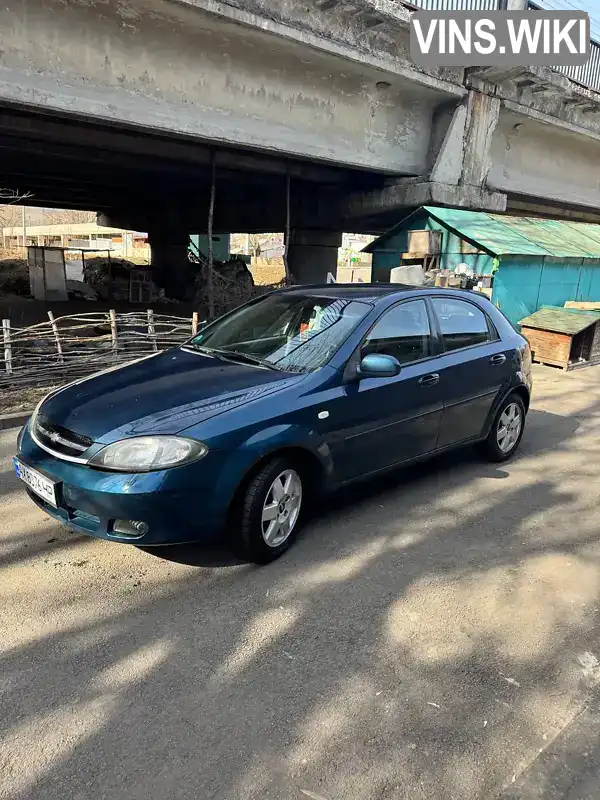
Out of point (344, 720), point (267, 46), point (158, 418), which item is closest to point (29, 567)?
point (158, 418)

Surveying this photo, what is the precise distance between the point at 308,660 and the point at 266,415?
1.30m

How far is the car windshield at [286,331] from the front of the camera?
12.7ft

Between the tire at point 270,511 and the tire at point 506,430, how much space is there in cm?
236

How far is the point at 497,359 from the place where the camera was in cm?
503

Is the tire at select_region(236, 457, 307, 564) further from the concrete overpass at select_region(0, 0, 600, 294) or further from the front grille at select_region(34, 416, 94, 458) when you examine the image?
the concrete overpass at select_region(0, 0, 600, 294)

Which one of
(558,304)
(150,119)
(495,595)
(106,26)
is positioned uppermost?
(106,26)

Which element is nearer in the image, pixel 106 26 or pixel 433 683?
pixel 433 683

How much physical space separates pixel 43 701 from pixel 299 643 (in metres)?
1.13

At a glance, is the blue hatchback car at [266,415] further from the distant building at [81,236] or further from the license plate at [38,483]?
the distant building at [81,236]

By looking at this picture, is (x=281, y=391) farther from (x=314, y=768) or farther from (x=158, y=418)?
(x=314, y=768)

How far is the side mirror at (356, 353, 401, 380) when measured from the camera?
3.72 metres

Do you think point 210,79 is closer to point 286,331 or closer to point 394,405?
point 286,331

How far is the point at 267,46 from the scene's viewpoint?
9.07m

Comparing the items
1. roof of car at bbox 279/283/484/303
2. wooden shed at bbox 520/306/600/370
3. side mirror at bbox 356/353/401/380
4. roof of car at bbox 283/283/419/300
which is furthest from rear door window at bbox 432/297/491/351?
wooden shed at bbox 520/306/600/370
